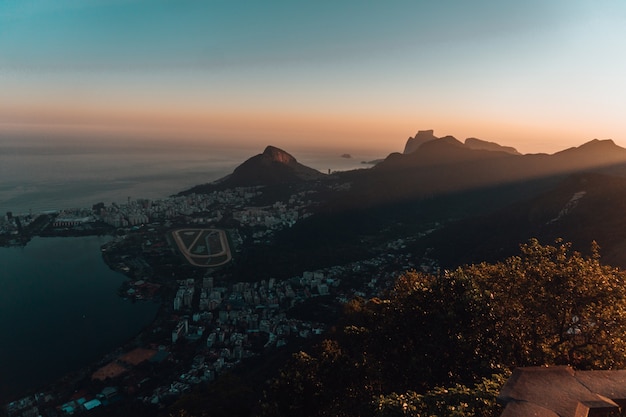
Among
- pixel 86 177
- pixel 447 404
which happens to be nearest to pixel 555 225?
pixel 447 404

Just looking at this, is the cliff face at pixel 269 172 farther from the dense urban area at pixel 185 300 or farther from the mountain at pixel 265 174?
the dense urban area at pixel 185 300

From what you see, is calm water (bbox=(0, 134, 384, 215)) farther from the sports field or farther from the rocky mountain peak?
the sports field

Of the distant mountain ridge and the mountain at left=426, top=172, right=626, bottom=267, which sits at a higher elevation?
the distant mountain ridge

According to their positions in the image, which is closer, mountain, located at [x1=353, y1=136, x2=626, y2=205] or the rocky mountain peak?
mountain, located at [x1=353, y1=136, x2=626, y2=205]

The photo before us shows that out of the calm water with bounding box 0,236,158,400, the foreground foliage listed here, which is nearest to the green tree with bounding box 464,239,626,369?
the foreground foliage

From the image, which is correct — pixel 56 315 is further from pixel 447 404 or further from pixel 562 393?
pixel 562 393

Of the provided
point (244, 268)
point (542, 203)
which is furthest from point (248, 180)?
point (542, 203)

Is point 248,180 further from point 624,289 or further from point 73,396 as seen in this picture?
point 624,289
